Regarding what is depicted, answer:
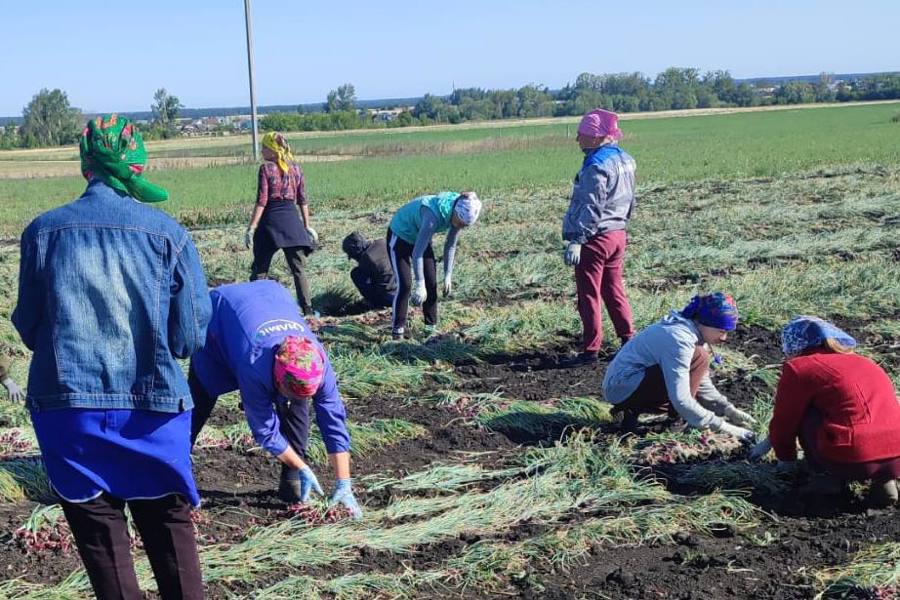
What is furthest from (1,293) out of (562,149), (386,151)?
(386,151)

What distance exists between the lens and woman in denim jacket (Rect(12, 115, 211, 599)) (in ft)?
9.07

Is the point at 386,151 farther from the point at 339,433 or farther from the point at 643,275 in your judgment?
the point at 339,433

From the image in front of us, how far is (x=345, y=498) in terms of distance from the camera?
4.37 metres

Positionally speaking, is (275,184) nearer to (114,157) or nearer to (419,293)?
(419,293)

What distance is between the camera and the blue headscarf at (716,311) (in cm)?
506

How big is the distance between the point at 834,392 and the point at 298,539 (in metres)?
2.40

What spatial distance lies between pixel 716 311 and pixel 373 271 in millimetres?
4531

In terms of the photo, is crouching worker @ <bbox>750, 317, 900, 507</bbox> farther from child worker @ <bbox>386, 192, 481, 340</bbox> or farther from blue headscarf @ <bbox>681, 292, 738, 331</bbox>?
child worker @ <bbox>386, 192, 481, 340</bbox>

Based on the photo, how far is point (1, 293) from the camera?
33.2 feet

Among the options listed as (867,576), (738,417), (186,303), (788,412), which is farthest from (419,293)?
(186,303)

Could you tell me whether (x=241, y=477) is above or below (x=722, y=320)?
below

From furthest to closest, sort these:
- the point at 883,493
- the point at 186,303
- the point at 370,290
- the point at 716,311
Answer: the point at 370,290, the point at 716,311, the point at 883,493, the point at 186,303

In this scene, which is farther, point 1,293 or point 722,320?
point 1,293

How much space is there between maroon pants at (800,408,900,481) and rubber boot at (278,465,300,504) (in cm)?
232
